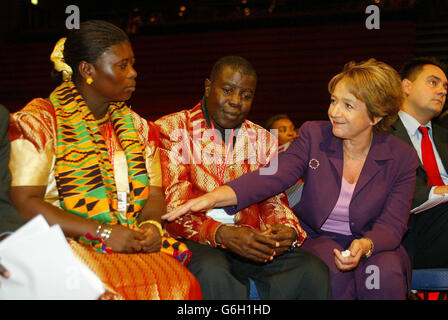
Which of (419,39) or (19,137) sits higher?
(419,39)

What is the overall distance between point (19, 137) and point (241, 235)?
3.36ft

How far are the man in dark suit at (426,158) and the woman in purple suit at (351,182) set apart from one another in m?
0.41

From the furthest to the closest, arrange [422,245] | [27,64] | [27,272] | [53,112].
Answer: [27,64]
[422,245]
[53,112]
[27,272]

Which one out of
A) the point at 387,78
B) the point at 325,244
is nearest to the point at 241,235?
the point at 325,244

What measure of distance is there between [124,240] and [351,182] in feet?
3.95

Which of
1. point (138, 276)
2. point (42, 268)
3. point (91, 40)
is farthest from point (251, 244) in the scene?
point (91, 40)

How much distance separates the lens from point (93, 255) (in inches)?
74.3

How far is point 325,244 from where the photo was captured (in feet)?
7.86

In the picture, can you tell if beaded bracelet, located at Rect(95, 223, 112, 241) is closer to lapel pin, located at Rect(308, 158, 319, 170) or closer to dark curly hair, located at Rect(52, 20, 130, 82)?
dark curly hair, located at Rect(52, 20, 130, 82)

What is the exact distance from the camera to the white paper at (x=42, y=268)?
1.53 metres

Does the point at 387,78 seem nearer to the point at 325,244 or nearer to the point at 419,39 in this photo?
the point at 325,244

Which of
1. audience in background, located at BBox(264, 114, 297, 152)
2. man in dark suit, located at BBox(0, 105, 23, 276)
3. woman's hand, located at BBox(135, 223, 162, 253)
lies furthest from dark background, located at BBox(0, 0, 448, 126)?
man in dark suit, located at BBox(0, 105, 23, 276)

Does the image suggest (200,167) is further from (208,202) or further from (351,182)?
(351,182)

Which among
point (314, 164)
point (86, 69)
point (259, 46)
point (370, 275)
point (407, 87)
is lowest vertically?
point (370, 275)
